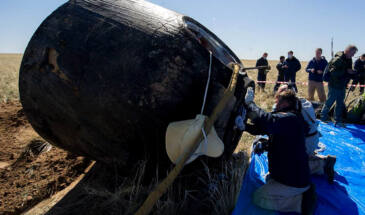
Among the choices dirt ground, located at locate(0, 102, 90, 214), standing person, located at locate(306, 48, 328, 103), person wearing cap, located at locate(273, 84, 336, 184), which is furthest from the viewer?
standing person, located at locate(306, 48, 328, 103)

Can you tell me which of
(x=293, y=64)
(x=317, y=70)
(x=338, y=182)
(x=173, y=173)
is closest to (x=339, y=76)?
(x=317, y=70)

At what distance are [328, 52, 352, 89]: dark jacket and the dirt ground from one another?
546 cm

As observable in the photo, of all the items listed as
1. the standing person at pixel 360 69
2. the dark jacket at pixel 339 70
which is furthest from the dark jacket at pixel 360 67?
the dark jacket at pixel 339 70

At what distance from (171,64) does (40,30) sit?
138cm

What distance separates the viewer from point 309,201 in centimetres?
269

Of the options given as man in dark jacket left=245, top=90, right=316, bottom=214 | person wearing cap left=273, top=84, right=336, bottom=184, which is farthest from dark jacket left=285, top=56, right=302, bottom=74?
man in dark jacket left=245, top=90, right=316, bottom=214

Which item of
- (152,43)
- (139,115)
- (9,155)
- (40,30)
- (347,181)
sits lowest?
(347,181)

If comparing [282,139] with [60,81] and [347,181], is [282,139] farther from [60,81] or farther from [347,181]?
[60,81]

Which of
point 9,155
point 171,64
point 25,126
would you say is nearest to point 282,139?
point 171,64

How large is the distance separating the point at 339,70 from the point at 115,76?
532 centimetres

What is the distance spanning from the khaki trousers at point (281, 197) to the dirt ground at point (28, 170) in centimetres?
259

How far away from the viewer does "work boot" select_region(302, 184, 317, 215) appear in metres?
2.63

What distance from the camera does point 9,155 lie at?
13.7 ft

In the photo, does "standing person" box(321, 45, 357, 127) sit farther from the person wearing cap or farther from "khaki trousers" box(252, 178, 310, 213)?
"khaki trousers" box(252, 178, 310, 213)
